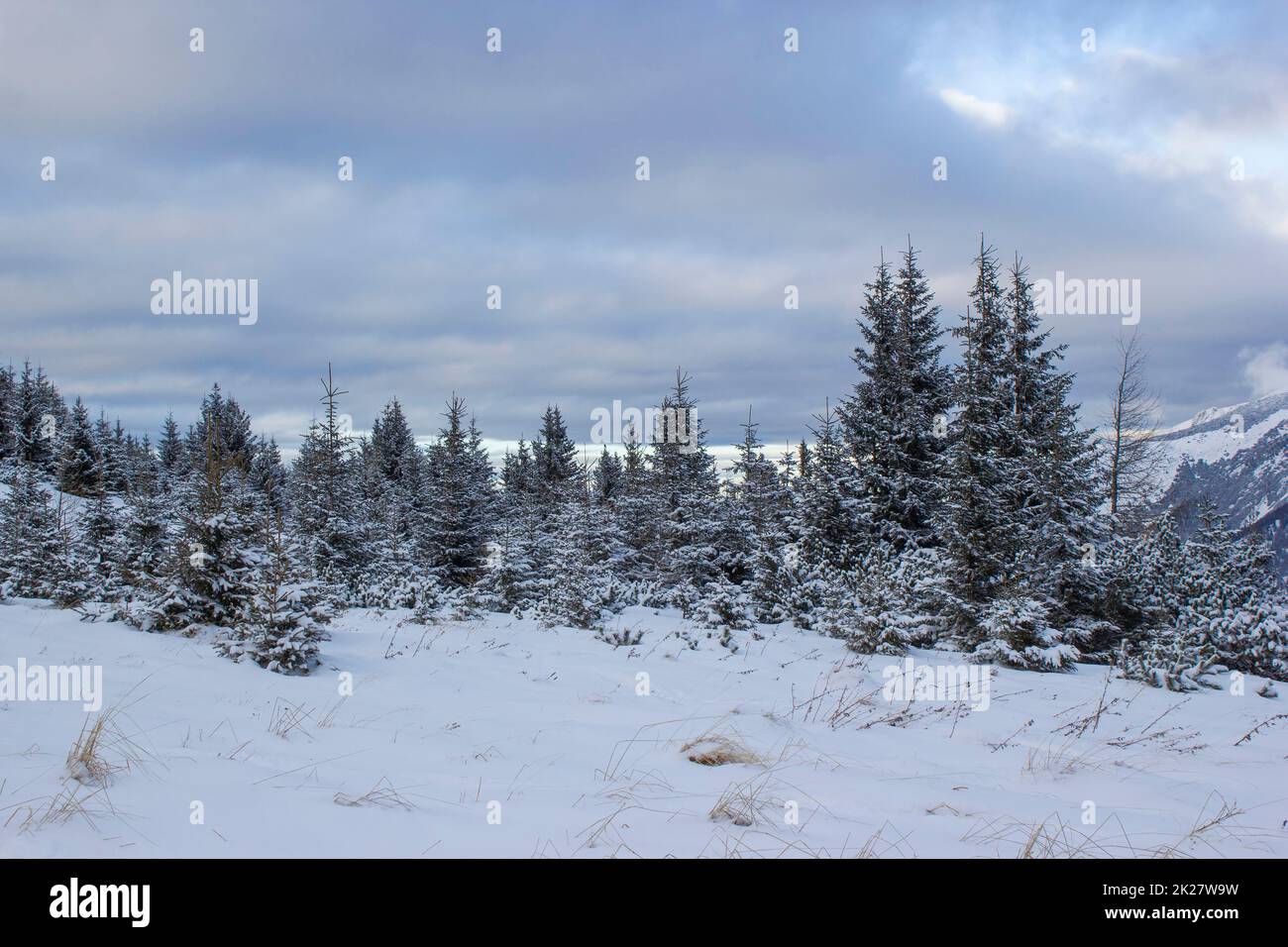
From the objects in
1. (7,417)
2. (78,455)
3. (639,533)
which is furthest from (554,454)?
(7,417)

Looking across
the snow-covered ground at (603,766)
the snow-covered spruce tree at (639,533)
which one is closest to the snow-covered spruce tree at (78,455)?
the snow-covered spruce tree at (639,533)

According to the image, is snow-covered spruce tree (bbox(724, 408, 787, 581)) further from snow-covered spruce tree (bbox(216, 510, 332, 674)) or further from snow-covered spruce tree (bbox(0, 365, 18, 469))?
snow-covered spruce tree (bbox(0, 365, 18, 469))

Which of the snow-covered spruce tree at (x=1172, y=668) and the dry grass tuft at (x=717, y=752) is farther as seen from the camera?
the snow-covered spruce tree at (x=1172, y=668)

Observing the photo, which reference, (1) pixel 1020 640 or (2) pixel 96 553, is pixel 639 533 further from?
(2) pixel 96 553

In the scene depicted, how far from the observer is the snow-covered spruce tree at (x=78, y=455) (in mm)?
33875

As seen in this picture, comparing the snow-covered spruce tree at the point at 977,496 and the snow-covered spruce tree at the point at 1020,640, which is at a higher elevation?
the snow-covered spruce tree at the point at 977,496

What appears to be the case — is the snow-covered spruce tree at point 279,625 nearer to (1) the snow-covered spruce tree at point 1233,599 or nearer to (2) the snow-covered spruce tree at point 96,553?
(2) the snow-covered spruce tree at point 96,553

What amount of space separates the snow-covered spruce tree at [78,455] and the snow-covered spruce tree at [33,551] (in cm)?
1683

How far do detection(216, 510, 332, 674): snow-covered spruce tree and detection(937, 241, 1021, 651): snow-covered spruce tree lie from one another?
11059 millimetres

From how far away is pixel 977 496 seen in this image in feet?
46.4

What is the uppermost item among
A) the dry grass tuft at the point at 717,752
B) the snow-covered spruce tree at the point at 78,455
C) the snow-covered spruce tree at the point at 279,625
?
the snow-covered spruce tree at the point at 78,455

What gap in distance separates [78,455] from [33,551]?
26.3m
